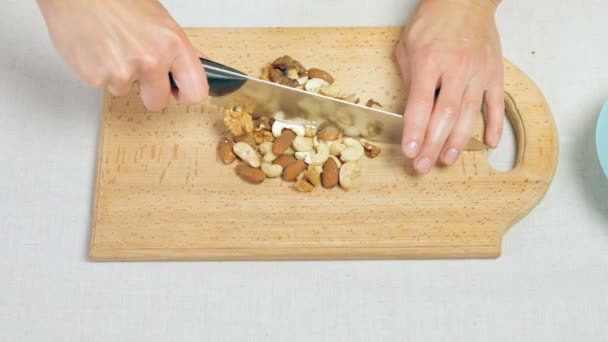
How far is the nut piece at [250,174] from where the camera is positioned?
3.14 feet

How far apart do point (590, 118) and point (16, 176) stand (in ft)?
2.93

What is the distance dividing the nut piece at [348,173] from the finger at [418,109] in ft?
0.26

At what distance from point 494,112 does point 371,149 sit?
0.19 meters

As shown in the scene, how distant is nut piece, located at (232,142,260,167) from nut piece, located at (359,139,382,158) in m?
0.16

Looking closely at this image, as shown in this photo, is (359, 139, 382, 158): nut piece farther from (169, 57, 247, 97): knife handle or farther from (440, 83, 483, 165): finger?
(169, 57, 247, 97): knife handle

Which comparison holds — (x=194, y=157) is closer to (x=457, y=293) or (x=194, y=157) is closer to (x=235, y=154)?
(x=235, y=154)

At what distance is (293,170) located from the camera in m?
0.96

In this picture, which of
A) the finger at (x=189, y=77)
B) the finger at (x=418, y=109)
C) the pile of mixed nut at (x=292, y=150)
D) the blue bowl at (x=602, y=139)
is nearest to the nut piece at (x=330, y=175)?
the pile of mixed nut at (x=292, y=150)

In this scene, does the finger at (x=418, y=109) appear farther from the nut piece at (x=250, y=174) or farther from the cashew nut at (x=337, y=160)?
the nut piece at (x=250, y=174)

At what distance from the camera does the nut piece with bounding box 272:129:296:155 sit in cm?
97

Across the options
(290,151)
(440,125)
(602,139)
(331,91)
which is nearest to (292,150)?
(290,151)

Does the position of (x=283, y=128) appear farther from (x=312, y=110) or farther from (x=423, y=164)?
(x=423, y=164)

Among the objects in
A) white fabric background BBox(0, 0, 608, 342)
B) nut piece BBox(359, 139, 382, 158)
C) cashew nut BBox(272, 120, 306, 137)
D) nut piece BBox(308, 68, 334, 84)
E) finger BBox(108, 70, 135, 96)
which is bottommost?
white fabric background BBox(0, 0, 608, 342)

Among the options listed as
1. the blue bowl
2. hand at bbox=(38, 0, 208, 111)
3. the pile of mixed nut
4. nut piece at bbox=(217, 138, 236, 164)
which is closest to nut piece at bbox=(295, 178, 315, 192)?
the pile of mixed nut
